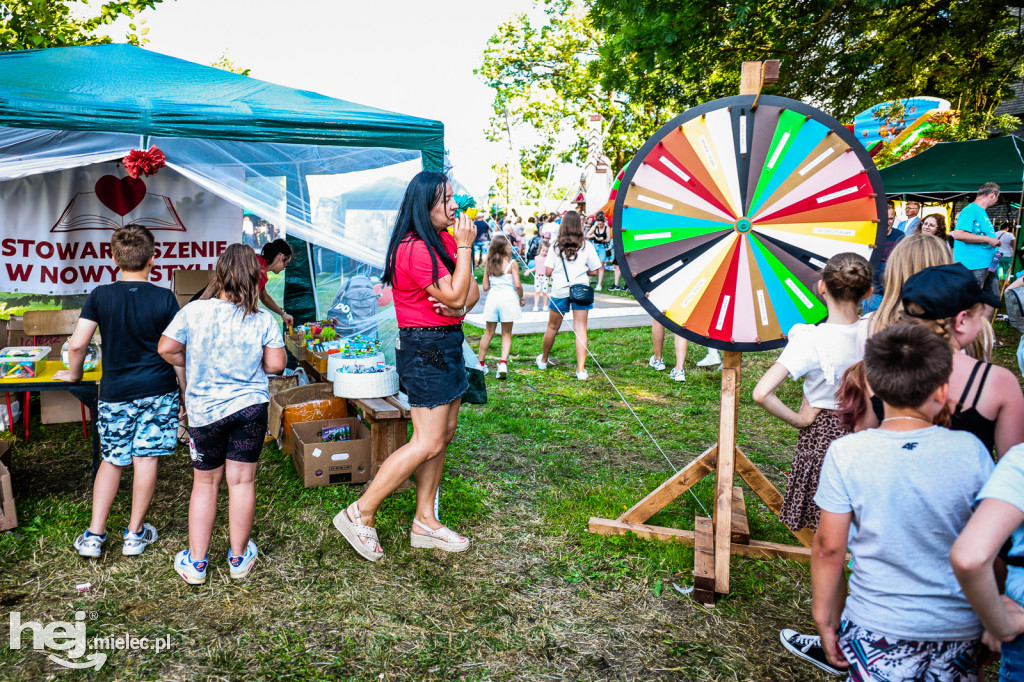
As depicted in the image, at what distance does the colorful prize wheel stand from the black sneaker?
113cm

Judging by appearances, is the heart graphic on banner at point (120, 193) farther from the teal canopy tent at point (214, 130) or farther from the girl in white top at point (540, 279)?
the girl in white top at point (540, 279)

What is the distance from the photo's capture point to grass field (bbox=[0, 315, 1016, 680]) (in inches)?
98.0

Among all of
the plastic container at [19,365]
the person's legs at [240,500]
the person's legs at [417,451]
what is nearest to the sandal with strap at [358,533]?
the person's legs at [417,451]

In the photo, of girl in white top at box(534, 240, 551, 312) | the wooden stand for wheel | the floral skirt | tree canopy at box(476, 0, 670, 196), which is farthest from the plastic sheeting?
tree canopy at box(476, 0, 670, 196)

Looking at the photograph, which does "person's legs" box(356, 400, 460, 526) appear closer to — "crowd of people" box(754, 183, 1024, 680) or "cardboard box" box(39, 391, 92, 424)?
"crowd of people" box(754, 183, 1024, 680)

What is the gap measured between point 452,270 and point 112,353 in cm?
162

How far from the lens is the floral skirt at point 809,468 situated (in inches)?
99.6

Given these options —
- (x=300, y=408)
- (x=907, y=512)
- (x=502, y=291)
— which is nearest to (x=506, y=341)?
(x=502, y=291)

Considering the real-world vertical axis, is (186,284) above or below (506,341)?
above

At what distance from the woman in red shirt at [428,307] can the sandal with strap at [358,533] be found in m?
0.10

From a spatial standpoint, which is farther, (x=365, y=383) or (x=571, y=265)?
(x=571, y=265)

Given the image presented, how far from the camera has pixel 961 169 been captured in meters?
10.3

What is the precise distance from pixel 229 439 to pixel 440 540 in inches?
44.2

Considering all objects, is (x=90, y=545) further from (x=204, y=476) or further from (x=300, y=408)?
(x=300, y=408)
